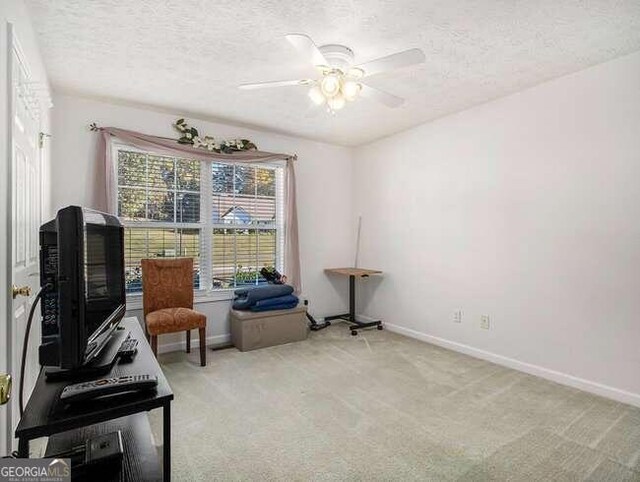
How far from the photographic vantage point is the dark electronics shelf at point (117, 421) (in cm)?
101

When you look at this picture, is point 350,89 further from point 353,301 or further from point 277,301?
point 353,301

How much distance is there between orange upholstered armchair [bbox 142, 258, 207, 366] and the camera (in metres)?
3.00

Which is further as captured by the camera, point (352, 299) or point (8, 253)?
point (352, 299)

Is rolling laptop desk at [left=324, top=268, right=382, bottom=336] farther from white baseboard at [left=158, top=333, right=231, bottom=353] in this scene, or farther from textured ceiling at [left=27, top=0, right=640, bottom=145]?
textured ceiling at [left=27, top=0, right=640, bottom=145]

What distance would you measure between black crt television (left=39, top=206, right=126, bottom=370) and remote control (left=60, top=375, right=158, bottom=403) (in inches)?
3.2

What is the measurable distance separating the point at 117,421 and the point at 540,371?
3041 millimetres

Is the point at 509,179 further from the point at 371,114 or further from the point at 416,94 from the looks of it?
the point at 371,114

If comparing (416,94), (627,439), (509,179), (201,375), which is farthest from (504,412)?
(416,94)

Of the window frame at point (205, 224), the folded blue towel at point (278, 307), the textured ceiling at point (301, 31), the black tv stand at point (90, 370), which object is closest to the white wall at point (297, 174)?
the window frame at point (205, 224)

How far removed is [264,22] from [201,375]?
264 centimetres

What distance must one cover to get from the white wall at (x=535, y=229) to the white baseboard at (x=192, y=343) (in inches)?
79.8

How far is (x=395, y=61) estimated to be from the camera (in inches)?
79.7

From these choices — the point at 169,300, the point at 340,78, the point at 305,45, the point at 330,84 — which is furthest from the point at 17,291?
the point at 340,78

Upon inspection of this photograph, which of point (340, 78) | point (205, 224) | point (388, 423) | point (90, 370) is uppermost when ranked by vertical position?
point (340, 78)
